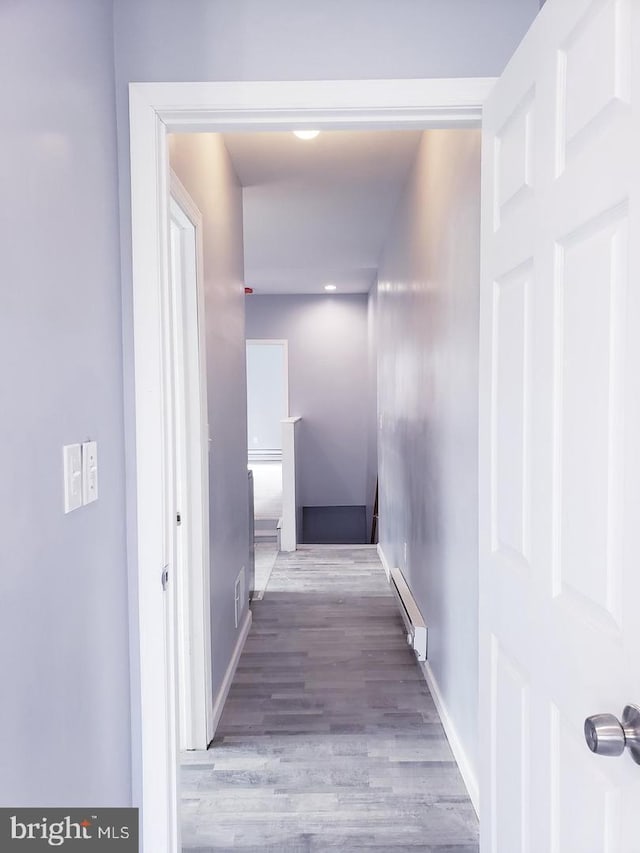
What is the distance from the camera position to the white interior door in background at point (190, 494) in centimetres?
225

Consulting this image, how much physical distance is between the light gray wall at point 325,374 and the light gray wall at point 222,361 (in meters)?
4.15

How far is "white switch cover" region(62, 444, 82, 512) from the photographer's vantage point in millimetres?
1066

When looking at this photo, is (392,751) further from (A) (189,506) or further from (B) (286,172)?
(B) (286,172)

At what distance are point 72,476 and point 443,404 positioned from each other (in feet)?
5.44

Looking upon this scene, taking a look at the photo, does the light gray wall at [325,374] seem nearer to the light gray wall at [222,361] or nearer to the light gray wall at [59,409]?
the light gray wall at [222,361]

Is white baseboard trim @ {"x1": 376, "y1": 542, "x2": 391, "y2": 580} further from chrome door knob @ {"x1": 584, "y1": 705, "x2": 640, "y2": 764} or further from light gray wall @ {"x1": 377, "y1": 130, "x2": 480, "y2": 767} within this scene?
chrome door knob @ {"x1": 584, "y1": 705, "x2": 640, "y2": 764}

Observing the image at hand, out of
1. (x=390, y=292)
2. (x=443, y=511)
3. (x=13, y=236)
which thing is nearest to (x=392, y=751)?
(x=443, y=511)

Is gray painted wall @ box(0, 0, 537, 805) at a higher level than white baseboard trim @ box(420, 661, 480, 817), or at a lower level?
higher

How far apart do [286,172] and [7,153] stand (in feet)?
9.30

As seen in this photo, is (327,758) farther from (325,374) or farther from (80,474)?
(325,374)

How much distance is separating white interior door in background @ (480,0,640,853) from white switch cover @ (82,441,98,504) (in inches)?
32.9

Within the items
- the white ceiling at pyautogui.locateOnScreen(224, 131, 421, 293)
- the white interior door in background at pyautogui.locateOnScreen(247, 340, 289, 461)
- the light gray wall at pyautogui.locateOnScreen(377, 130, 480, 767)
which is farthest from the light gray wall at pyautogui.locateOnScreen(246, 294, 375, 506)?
the light gray wall at pyautogui.locateOnScreen(377, 130, 480, 767)

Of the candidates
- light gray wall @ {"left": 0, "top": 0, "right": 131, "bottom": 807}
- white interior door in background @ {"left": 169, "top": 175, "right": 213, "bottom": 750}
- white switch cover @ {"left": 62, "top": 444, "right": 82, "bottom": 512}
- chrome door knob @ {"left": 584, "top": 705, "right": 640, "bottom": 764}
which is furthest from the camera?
white interior door in background @ {"left": 169, "top": 175, "right": 213, "bottom": 750}

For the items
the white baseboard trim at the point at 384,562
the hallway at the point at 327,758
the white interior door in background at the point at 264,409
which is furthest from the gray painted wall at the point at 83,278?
the white interior door in background at the point at 264,409
